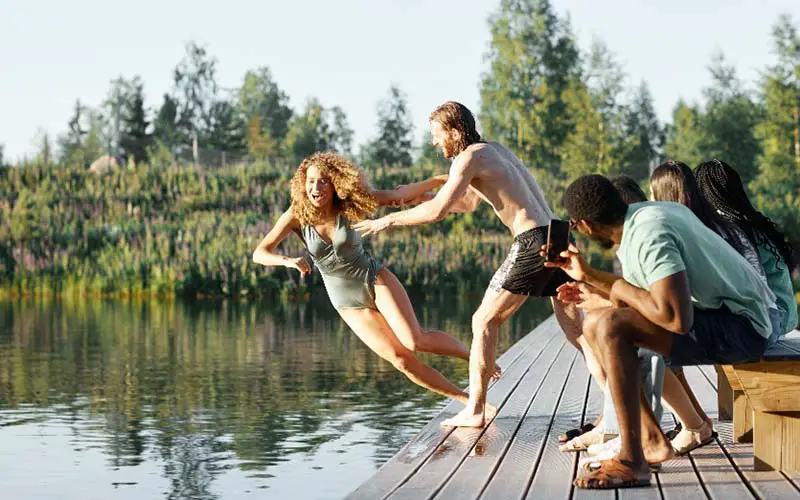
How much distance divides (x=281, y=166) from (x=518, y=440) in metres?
27.6

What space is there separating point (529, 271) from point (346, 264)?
3.33 ft

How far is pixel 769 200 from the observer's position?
35156 millimetres

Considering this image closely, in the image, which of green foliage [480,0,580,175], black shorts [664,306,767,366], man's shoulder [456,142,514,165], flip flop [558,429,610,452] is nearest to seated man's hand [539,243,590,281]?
black shorts [664,306,767,366]

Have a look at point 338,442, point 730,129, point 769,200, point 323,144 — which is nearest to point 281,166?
point 769,200

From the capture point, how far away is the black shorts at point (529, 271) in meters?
6.21

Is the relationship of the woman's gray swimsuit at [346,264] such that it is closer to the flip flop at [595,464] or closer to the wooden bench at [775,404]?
the flip flop at [595,464]

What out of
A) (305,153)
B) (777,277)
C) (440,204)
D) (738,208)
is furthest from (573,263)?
(305,153)

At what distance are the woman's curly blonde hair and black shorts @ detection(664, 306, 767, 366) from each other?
2.34m

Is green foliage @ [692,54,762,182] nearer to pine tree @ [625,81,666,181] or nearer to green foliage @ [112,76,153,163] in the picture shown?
pine tree @ [625,81,666,181]

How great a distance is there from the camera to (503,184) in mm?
6266

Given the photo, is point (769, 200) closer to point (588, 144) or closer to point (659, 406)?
point (588, 144)

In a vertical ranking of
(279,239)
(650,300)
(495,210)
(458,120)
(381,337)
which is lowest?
(381,337)

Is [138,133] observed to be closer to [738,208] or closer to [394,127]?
[394,127]

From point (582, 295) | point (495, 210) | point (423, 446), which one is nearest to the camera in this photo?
point (582, 295)
